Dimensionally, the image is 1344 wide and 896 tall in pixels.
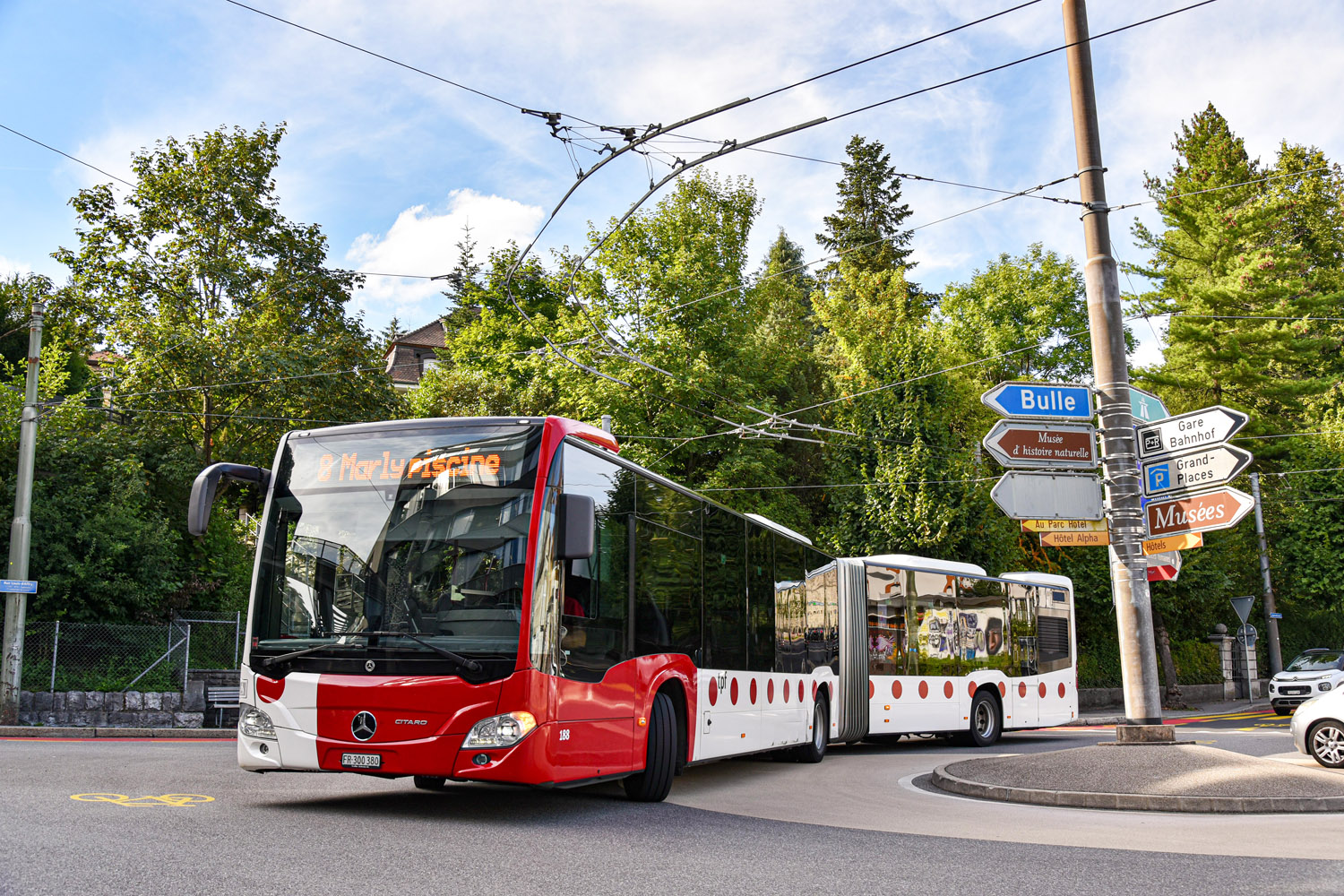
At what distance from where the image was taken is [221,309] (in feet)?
92.5

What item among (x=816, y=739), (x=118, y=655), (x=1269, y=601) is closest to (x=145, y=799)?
(x=816, y=739)

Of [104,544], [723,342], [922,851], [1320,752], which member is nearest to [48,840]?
[922,851]

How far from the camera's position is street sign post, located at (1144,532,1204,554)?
11.1 m

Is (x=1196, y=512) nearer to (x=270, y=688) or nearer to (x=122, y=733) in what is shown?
(x=270, y=688)

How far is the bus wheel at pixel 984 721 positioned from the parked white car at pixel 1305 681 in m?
11.8

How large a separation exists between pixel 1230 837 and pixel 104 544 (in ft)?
68.5

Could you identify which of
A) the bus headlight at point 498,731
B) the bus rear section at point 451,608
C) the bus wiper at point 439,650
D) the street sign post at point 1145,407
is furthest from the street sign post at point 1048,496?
the bus wiper at point 439,650

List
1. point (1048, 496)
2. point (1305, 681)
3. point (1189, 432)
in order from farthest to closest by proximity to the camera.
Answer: point (1305, 681) < point (1048, 496) < point (1189, 432)

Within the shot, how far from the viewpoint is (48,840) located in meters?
6.58

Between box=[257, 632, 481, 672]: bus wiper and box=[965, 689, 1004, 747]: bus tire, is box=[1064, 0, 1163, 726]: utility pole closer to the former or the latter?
box=[257, 632, 481, 672]: bus wiper

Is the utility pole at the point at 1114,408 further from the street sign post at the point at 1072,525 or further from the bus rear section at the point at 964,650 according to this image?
the bus rear section at the point at 964,650

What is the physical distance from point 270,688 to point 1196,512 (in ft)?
28.2

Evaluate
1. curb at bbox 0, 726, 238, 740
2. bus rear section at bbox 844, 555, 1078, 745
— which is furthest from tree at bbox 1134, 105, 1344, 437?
curb at bbox 0, 726, 238, 740

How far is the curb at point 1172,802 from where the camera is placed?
9500mm
